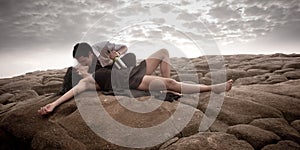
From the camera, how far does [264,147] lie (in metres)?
4.06

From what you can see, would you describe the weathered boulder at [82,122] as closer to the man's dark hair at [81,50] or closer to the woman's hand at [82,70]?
the woman's hand at [82,70]

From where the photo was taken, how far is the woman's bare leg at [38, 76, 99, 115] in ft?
17.3

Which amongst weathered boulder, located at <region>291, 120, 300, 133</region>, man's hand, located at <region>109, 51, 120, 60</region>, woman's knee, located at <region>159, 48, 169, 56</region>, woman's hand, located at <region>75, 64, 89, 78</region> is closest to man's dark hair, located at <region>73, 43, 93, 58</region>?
woman's hand, located at <region>75, 64, 89, 78</region>

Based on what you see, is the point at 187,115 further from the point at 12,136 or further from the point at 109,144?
the point at 12,136

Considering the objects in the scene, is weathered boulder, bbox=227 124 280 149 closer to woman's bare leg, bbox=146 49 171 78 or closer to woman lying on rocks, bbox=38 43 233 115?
woman lying on rocks, bbox=38 43 233 115

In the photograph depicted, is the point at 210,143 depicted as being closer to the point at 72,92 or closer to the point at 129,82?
the point at 129,82

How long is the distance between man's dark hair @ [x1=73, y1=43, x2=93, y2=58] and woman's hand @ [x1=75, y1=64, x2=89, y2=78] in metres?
0.35

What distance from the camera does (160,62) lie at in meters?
6.84

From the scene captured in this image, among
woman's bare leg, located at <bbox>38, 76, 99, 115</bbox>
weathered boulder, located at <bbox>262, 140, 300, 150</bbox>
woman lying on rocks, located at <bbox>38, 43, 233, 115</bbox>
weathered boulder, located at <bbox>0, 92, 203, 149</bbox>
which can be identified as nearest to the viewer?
weathered boulder, located at <bbox>262, 140, 300, 150</bbox>

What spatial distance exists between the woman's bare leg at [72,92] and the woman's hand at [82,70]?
44 centimetres

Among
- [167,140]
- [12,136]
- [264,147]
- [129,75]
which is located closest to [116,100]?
[129,75]

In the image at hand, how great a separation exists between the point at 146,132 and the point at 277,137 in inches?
103

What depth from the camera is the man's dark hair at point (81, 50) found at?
6426mm

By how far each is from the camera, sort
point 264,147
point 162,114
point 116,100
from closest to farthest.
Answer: point 264,147
point 162,114
point 116,100
